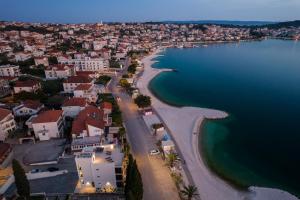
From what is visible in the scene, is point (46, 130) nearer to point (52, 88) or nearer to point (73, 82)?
point (73, 82)

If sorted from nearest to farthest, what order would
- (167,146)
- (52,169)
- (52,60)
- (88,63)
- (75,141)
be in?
(52,169)
(75,141)
(167,146)
(88,63)
(52,60)

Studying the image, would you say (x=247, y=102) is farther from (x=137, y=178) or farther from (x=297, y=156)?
(x=137, y=178)

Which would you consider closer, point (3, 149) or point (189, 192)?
point (189, 192)

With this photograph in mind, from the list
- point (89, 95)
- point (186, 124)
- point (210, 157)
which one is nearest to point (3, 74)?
point (89, 95)

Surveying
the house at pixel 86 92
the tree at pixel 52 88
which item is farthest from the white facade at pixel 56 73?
the house at pixel 86 92

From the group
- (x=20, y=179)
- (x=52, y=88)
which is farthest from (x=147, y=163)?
(x=52, y=88)

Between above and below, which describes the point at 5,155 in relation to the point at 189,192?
below
